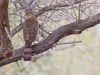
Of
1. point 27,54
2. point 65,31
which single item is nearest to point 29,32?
point 27,54

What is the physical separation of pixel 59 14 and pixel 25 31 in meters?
0.74

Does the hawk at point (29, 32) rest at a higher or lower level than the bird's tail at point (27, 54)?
higher

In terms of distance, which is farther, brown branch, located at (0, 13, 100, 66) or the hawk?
the hawk

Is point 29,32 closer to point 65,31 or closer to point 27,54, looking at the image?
point 27,54

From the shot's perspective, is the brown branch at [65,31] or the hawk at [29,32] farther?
the hawk at [29,32]

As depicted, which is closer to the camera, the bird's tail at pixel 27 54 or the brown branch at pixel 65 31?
the brown branch at pixel 65 31

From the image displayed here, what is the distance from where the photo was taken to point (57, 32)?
2.78 m

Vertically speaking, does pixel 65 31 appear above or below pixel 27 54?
above

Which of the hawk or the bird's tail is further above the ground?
the hawk

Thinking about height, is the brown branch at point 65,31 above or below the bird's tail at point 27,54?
above

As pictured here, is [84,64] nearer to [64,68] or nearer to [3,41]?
[64,68]

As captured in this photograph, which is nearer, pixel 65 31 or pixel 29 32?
pixel 65 31

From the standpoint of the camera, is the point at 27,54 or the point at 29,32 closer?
the point at 27,54

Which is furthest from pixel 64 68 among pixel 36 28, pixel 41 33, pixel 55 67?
pixel 36 28
